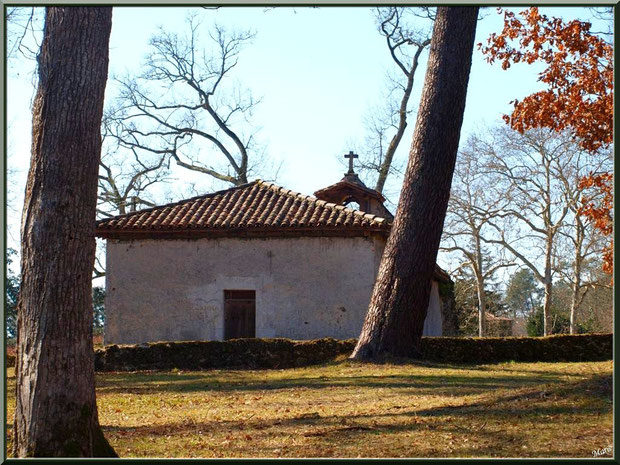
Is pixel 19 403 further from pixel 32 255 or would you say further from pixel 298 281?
pixel 298 281

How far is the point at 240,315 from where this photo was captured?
21.0 metres

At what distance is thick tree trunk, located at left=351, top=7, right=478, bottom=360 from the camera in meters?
13.9

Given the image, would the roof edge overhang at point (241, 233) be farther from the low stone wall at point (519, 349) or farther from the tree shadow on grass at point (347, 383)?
the tree shadow on grass at point (347, 383)

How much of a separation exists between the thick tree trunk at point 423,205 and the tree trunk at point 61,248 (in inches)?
330

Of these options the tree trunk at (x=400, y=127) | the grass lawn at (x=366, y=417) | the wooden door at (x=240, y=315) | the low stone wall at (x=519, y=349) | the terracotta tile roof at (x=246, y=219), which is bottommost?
the grass lawn at (x=366, y=417)

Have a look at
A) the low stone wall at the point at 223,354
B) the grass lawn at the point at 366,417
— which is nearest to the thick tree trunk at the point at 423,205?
the grass lawn at the point at 366,417

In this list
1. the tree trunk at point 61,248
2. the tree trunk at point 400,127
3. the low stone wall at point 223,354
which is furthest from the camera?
the tree trunk at point 400,127

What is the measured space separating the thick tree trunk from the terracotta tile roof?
594cm

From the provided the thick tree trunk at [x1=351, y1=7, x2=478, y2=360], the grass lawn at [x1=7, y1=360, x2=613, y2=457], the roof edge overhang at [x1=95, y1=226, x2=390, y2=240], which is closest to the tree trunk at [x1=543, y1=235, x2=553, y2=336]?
the roof edge overhang at [x1=95, y1=226, x2=390, y2=240]

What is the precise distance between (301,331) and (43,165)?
14.8 meters

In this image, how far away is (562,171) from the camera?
36719 millimetres

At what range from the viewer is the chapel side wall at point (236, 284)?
20312 mm


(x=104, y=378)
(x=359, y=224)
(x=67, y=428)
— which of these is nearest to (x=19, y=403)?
(x=67, y=428)

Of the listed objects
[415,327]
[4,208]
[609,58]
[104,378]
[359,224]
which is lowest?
[104,378]
